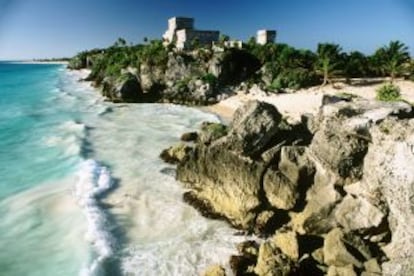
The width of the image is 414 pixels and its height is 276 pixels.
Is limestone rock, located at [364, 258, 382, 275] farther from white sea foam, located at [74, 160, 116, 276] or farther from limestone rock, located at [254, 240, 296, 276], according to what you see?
white sea foam, located at [74, 160, 116, 276]

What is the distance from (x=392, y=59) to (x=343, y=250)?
38.3 metres

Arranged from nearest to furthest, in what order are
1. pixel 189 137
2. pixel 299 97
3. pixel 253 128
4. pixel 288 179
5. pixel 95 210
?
pixel 288 179
pixel 95 210
pixel 253 128
pixel 189 137
pixel 299 97

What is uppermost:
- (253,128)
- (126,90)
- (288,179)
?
(253,128)

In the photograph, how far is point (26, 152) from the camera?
30.9 m

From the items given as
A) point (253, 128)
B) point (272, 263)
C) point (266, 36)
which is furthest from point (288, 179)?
point (266, 36)

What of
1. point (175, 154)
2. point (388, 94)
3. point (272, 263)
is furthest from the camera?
point (388, 94)

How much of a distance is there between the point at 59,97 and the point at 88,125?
2528 cm

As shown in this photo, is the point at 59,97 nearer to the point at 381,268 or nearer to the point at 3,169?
the point at 3,169

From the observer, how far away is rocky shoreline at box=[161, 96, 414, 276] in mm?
14828

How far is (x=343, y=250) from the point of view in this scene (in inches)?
579

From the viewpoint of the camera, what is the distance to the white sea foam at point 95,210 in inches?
654

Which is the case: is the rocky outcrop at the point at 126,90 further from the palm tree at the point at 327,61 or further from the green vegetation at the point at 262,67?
the palm tree at the point at 327,61

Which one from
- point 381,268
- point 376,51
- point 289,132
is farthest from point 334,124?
point 376,51

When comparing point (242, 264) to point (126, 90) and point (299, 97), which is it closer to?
point (299, 97)
